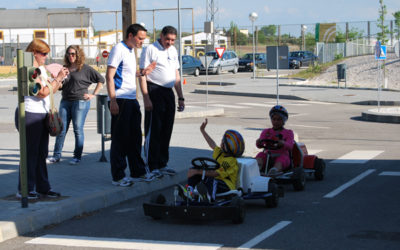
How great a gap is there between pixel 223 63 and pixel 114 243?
1875 inches

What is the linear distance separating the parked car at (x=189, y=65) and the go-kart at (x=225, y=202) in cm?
4211

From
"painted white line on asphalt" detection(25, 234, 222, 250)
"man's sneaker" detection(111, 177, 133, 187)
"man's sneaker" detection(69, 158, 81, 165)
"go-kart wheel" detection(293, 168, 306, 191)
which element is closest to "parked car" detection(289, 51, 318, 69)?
"man's sneaker" detection(69, 158, 81, 165)

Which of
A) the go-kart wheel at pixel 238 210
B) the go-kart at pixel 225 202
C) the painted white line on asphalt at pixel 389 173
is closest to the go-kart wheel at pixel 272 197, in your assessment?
the go-kart at pixel 225 202

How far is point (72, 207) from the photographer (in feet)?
25.8

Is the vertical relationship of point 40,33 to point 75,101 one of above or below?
above

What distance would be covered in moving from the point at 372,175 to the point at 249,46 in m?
82.1

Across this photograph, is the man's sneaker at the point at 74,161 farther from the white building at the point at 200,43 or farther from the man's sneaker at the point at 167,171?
the white building at the point at 200,43

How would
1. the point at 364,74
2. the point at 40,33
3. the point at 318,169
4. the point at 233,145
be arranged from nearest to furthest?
the point at 233,145 < the point at 318,169 < the point at 364,74 < the point at 40,33

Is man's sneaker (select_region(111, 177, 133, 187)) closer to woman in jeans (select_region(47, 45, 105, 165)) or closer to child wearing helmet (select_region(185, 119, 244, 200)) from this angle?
child wearing helmet (select_region(185, 119, 244, 200))

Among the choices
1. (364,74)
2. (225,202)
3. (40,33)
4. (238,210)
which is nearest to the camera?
(238,210)

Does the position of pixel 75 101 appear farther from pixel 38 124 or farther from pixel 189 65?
pixel 189 65

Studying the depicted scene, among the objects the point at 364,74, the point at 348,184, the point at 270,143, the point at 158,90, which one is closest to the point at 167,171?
the point at 158,90

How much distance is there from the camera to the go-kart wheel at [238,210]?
715 cm

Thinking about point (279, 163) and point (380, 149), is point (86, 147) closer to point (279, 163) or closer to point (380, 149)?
point (279, 163)
